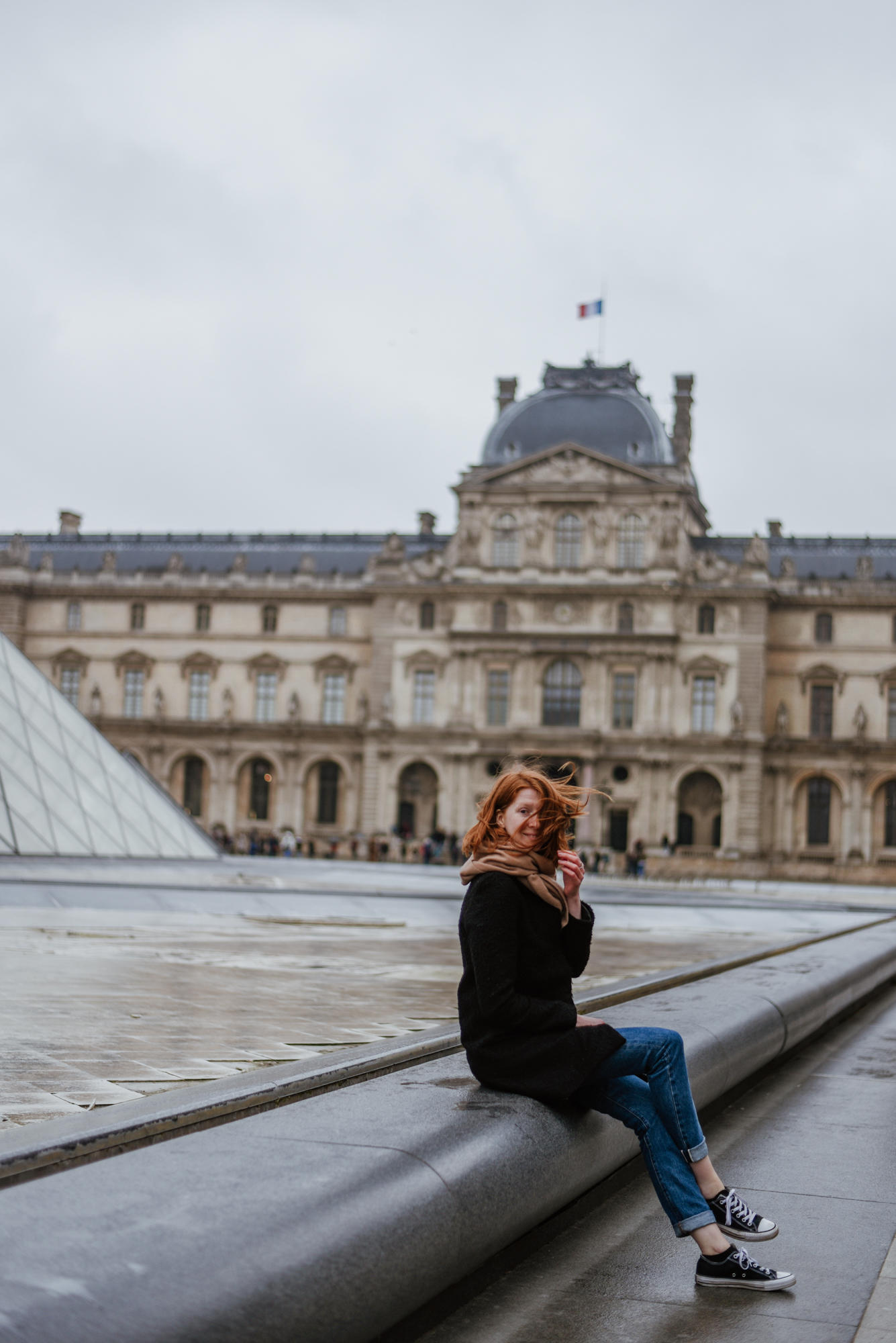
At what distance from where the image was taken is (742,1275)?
4562mm

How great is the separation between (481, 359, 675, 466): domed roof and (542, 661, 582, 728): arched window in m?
8.81

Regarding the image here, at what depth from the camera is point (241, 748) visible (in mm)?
65625

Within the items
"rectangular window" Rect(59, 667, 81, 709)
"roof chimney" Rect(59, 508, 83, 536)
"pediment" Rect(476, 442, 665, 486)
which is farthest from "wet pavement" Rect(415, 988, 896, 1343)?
"roof chimney" Rect(59, 508, 83, 536)

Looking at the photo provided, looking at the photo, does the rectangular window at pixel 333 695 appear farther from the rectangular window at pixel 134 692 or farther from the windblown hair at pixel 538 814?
the windblown hair at pixel 538 814

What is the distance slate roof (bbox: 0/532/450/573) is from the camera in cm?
6875

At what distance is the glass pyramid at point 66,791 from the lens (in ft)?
74.3

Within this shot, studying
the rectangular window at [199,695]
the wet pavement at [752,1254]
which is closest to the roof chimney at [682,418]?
the rectangular window at [199,695]

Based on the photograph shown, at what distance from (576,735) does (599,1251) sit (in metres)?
55.0

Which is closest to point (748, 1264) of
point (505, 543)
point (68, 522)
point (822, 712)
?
point (505, 543)

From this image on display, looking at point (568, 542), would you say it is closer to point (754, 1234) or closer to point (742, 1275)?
point (754, 1234)

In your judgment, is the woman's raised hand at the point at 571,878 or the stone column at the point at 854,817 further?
the stone column at the point at 854,817

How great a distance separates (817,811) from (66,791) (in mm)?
42202

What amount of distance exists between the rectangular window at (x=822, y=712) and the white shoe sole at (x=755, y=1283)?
57.8 m

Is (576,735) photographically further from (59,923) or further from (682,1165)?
(682,1165)
